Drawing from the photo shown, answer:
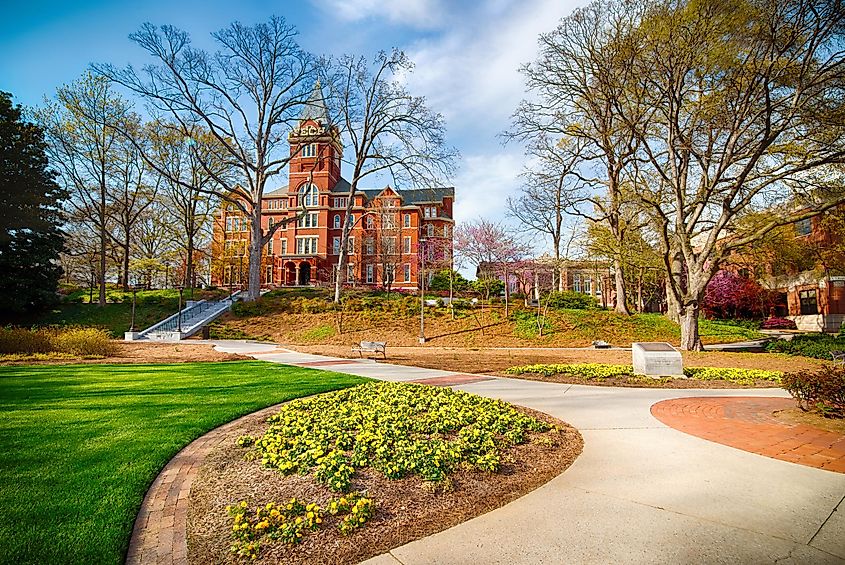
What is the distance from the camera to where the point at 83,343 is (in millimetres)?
14734

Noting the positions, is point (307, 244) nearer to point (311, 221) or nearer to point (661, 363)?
point (311, 221)

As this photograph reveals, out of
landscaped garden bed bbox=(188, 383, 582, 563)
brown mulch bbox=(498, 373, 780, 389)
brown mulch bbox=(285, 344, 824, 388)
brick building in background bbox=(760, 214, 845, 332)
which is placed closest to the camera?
landscaped garden bed bbox=(188, 383, 582, 563)

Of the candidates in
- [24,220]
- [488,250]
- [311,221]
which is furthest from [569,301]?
[24,220]

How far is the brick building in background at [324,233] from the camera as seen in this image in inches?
1842

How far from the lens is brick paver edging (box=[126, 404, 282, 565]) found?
9.66 feet

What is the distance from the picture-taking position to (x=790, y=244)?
64.5 feet

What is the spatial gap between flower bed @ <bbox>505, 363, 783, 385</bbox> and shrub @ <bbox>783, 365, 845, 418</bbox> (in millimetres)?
3881

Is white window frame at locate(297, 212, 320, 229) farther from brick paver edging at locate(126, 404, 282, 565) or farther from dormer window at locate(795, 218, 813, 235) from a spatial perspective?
brick paver edging at locate(126, 404, 282, 565)

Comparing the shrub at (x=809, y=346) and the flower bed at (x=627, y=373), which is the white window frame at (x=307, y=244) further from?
the shrub at (x=809, y=346)

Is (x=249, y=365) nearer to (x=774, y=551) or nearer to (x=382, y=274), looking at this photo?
(x=774, y=551)

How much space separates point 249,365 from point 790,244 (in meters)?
22.5

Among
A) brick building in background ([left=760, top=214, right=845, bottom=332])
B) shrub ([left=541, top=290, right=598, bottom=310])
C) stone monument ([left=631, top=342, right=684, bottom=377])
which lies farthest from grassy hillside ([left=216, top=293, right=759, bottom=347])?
brick building in background ([left=760, top=214, right=845, bottom=332])

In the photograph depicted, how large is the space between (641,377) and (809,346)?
36.9ft

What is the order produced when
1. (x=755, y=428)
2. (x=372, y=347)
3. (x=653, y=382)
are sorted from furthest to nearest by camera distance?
(x=372, y=347) < (x=653, y=382) < (x=755, y=428)
